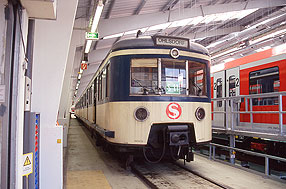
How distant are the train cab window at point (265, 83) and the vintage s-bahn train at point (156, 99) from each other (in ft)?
8.79

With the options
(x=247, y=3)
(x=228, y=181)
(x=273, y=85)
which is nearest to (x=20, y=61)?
(x=228, y=181)

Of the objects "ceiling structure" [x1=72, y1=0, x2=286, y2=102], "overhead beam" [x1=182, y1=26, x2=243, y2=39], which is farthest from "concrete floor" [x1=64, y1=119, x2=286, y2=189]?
"overhead beam" [x1=182, y1=26, x2=243, y2=39]

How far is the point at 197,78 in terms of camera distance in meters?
6.28

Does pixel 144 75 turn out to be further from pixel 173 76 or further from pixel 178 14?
pixel 178 14

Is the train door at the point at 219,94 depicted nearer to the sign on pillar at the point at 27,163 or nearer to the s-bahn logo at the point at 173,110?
the s-bahn logo at the point at 173,110

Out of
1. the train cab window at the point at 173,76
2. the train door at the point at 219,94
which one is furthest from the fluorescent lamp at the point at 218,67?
the train cab window at the point at 173,76

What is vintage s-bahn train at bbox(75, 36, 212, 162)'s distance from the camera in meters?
5.70

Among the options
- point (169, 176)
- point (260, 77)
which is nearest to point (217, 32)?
point (260, 77)

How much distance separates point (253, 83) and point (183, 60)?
3.60m

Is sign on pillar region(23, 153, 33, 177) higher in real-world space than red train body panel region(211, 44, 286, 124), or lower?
lower

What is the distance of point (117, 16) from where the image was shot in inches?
494

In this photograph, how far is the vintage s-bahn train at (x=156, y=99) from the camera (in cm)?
570

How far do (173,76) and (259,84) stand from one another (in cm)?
370

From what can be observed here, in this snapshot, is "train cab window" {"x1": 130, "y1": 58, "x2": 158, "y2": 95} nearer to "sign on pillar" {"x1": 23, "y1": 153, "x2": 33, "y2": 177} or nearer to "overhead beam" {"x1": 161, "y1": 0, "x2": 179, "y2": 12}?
"sign on pillar" {"x1": 23, "y1": 153, "x2": 33, "y2": 177}
